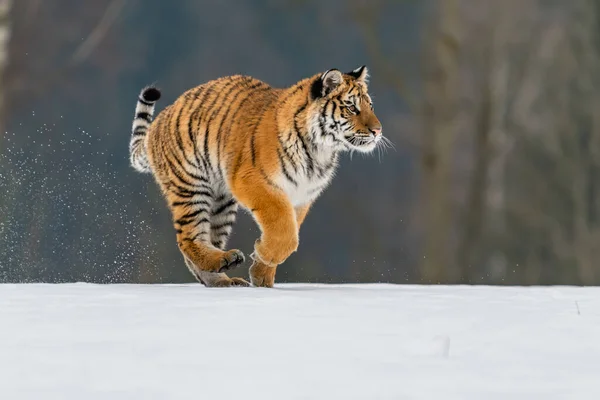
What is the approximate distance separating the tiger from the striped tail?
364 millimetres

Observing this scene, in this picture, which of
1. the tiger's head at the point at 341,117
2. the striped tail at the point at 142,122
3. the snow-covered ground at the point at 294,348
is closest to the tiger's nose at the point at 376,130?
the tiger's head at the point at 341,117

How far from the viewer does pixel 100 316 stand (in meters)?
4.41

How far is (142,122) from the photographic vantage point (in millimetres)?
7602

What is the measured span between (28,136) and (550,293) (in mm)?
11885

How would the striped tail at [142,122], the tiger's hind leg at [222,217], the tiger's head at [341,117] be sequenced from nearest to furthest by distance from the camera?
the tiger's head at [341,117] → the tiger's hind leg at [222,217] → the striped tail at [142,122]

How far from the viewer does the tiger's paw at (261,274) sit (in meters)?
6.57

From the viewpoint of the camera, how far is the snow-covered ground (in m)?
3.14

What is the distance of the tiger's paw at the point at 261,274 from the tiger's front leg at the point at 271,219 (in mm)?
256

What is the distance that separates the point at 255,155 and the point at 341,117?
1.72ft

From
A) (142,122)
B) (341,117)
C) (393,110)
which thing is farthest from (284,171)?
(393,110)

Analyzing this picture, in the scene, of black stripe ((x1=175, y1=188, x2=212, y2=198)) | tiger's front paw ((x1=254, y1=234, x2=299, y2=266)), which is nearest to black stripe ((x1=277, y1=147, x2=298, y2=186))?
tiger's front paw ((x1=254, y1=234, x2=299, y2=266))

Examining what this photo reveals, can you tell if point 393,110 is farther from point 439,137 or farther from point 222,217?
point 222,217

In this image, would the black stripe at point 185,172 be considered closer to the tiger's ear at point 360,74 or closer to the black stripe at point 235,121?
the black stripe at point 235,121

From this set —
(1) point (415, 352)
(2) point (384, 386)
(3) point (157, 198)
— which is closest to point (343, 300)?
(1) point (415, 352)
